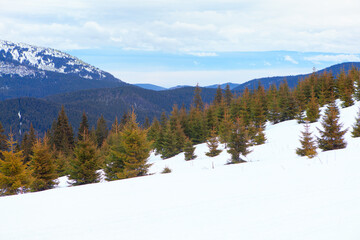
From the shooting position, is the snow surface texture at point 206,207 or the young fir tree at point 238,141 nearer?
the snow surface texture at point 206,207

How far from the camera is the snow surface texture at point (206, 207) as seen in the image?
3.50 m

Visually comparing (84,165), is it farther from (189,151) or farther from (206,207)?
(206,207)

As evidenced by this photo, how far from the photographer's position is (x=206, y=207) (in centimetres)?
437

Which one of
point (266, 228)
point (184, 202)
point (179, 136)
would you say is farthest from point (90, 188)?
point (179, 136)

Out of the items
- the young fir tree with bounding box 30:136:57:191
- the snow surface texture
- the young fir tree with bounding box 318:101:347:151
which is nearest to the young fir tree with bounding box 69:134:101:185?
the young fir tree with bounding box 30:136:57:191

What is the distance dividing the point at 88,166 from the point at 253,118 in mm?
27299

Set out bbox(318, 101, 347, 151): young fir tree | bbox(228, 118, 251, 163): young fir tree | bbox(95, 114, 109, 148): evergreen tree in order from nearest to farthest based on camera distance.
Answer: bbox(318, 101, 347, 151): young fir tree, bbox(228, 118, 251, 163): young fir tree, bbox(95, 114, 109, 148): evergreen tree

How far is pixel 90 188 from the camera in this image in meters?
6.04

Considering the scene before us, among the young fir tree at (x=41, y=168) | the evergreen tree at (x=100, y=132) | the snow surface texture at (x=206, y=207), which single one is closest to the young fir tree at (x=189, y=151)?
the young fir tree at (x=41, y=168)

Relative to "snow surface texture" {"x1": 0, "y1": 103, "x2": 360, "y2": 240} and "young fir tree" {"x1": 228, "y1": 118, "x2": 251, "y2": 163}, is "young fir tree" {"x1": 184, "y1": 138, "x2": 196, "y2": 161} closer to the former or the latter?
"young fir tree" {"x1": 228, "y1": 118, "x2": 251, "y2": 163}

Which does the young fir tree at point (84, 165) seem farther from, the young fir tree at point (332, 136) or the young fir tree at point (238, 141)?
the young fir tree at point (332, 136)

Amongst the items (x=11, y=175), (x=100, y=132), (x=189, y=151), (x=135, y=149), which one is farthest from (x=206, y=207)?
(x=100, y=132)

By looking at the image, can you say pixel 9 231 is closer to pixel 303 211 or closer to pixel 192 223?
pixel 192 223

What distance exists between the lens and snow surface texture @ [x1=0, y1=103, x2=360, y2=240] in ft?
11.5
